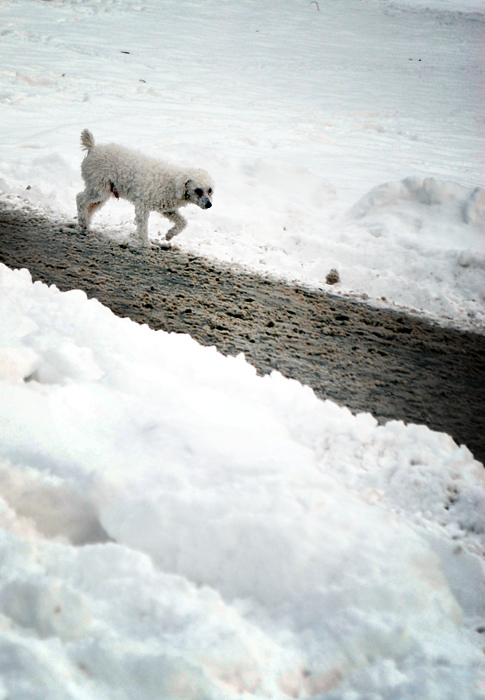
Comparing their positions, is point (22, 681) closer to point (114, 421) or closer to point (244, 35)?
point (114, 421)

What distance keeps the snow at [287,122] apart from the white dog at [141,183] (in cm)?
42

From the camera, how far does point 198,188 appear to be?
5.53m

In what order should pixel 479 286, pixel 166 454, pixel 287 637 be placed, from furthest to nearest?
pixel 479 286 → pixel 166 454 → pixel 287 637

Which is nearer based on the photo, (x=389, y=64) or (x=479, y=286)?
(x=479, y=286)

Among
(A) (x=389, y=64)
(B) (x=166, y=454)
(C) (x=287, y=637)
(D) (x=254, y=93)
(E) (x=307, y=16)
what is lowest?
(C) (x=287, y=637)

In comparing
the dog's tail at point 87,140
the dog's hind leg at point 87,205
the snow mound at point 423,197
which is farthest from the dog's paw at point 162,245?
the snow mound at point 423,197

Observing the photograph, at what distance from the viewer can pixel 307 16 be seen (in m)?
18.6

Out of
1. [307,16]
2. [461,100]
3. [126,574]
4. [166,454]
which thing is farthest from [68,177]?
[307,16]

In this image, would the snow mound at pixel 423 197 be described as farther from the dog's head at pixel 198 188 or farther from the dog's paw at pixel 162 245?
the dog's paw at pixel 162 245

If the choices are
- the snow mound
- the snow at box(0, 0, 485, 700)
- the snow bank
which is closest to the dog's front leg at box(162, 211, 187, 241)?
the snow at box(0, 0, 485, 700)

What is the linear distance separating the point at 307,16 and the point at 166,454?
2036 cm

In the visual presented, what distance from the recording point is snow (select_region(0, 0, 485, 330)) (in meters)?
A: 5.70

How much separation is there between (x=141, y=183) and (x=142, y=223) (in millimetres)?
411

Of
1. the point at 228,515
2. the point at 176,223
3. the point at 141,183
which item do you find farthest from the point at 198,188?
the point at 228,515
